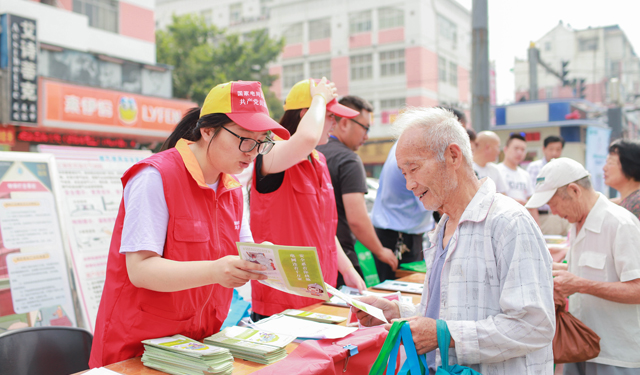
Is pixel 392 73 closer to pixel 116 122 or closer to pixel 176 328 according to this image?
pixel 116 122

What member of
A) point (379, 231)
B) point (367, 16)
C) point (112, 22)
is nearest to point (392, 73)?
point (367, 16)

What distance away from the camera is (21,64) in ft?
33.3

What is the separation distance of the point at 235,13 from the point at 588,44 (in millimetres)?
29476

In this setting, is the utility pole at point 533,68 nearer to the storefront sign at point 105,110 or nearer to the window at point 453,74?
the window at point 453,74

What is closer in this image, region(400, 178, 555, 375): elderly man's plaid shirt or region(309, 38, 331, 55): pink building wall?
region(400, 178, 555, 375): elderly man's plaid shirt

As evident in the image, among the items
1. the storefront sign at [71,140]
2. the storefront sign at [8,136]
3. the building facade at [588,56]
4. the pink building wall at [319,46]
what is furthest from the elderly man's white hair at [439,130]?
the building facade at [588,56]

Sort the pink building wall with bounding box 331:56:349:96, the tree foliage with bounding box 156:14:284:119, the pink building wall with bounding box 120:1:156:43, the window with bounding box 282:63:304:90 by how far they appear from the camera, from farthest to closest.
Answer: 1. the window with bounding box 282:63:304:90
2. the pink building wall with bounding box 331:56:349:96
3. the tree foliage with bounding box 156:14:284:119
4. the pink building wall with bounding box 120:1:156:43

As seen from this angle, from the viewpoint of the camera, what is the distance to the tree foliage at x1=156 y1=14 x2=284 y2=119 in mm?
20688

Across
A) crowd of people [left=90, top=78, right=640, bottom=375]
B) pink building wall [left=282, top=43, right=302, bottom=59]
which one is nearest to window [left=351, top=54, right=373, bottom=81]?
pink building wall [left=282, top=43, right=302, bottom=59]

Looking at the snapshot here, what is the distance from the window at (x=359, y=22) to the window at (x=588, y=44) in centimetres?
2410

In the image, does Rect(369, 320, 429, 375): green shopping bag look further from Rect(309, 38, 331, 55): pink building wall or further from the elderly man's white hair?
Rect(309, 38, 331, 55): pink building wall

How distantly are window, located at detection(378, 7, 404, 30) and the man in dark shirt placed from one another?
23.9 meters

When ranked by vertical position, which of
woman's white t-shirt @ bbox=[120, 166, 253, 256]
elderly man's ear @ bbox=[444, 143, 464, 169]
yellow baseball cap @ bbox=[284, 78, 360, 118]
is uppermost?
yellow baseball cap @ bbox=[284, 78, 360, 118]

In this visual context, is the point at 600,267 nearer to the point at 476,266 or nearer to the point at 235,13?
the point at 476,266
